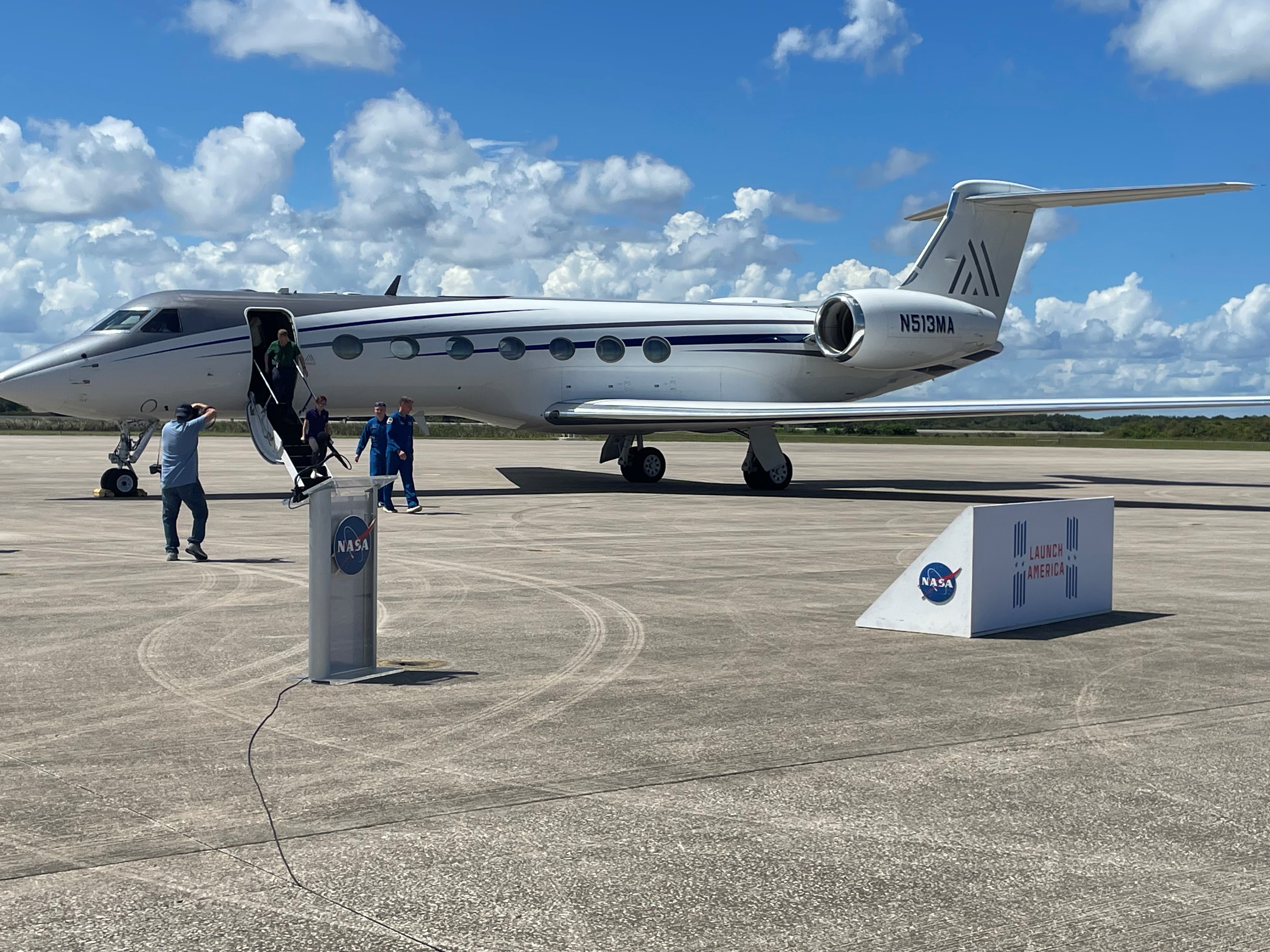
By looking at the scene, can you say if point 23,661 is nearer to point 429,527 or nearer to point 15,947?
point 15,947

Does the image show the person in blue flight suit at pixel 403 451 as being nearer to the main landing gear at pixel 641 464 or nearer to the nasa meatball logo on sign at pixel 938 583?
the main landing gear at pixel 641 464

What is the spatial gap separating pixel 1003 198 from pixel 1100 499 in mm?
16934

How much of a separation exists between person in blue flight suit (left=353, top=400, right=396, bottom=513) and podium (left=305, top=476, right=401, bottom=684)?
467 inches

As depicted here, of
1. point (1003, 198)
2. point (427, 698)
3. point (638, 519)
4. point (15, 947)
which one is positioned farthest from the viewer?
point (1003, 198)

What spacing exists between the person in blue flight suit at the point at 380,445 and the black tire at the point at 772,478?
26.3 feet

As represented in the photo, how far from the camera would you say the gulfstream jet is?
20547 millimetres

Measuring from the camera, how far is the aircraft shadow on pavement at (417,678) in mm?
7129

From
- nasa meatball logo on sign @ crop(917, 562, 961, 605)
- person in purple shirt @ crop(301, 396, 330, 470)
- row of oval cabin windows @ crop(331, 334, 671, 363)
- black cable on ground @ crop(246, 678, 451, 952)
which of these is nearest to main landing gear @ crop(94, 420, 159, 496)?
person in purple shirt @ crop(301, 396, 330, 470)

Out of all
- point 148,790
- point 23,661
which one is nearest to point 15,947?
point 148,790

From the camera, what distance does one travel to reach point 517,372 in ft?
76.9

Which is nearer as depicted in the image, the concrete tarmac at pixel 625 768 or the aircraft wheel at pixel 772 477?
the concrete tarmac at pixel 625 768

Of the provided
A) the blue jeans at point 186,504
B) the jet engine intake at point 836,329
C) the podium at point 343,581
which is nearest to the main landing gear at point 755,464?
the jet engine intake at point 836,329

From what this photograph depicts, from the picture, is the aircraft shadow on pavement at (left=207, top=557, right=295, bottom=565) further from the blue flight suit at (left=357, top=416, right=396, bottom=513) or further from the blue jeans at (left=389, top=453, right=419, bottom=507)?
the blue flight suit at (left=357, top=416, right=396, bottom=513)

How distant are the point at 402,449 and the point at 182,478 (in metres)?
7.27
